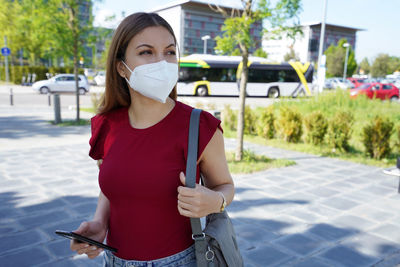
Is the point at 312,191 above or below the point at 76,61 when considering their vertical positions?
below

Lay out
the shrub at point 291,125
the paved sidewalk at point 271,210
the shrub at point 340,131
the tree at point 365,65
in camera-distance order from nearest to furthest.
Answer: the paved sidewalk at point 271,210 < the shrub at point 340,131 < the shrub at point 291,125 < the tree at point 365,65

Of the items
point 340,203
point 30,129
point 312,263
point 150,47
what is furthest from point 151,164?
point 30,129

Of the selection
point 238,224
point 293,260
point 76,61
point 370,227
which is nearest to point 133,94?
point 293,260

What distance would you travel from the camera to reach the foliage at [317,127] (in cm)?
855

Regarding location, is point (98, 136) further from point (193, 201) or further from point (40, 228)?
point (40, 228)

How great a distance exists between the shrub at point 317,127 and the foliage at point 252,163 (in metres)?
2.02

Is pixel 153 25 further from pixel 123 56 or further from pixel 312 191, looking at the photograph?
pixel 312 191

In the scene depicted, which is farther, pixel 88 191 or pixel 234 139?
pixel 234 139

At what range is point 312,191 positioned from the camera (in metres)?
5.18

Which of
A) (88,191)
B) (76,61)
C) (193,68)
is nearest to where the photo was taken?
(88,191)

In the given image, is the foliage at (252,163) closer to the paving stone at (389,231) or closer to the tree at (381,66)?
the paving stone at (389,231)

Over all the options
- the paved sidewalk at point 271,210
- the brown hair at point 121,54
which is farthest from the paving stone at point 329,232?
the brown hair at point 121,54

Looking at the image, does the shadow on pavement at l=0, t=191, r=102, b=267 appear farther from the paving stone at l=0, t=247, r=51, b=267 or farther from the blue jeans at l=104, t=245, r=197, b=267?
the blue jeans at l=104, t=245, r=197, b=267

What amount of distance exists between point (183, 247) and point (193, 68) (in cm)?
2406
